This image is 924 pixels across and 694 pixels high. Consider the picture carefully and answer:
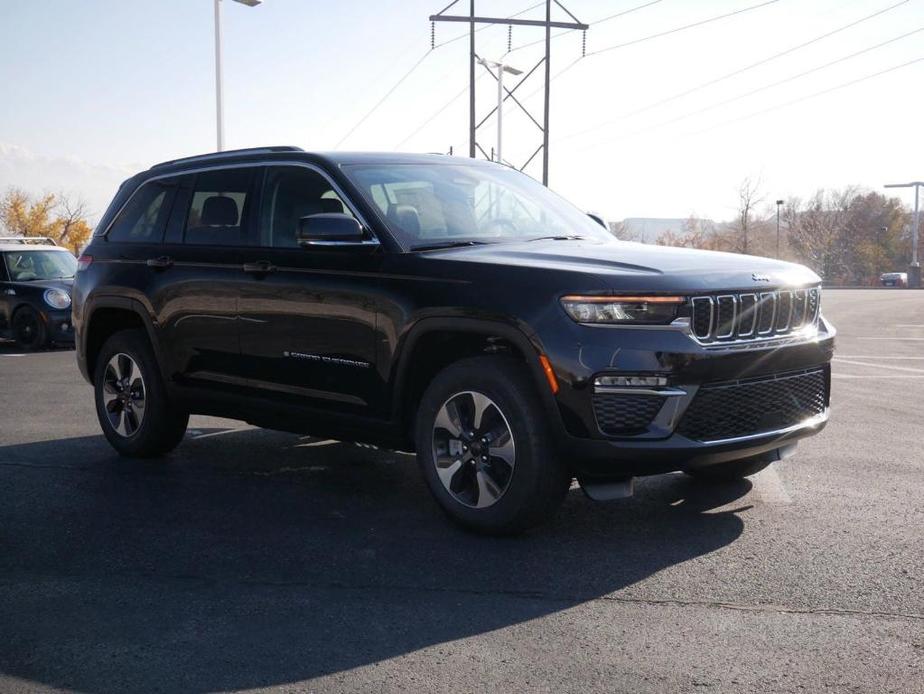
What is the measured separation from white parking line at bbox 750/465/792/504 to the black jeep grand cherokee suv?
0.16m

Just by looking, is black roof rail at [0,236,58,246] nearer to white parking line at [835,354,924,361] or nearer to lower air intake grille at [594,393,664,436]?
white parking line at [835,354,924,361]

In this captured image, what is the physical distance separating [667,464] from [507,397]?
0.78 metres

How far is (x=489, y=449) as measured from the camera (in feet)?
16.9

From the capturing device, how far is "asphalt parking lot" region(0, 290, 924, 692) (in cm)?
364

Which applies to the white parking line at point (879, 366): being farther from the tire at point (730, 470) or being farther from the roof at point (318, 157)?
the roof at point (318, 157)

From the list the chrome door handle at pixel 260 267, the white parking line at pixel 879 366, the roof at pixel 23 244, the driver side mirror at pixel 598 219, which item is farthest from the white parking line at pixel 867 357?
the roof at pixel 23 244

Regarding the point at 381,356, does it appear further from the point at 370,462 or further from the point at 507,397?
the point at 370,462

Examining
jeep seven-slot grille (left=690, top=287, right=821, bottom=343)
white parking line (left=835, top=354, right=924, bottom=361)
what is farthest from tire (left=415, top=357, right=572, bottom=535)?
white parking line (left=835, top=354, right=924, bottom=361)

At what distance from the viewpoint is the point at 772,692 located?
11.2ft

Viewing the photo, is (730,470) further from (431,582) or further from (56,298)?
(56,298)

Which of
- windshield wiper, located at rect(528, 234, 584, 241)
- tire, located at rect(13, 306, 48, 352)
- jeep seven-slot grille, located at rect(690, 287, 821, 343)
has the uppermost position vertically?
windshield wiper, located at rect(528, 234, 584, 241)

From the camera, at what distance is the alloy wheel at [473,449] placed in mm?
5105

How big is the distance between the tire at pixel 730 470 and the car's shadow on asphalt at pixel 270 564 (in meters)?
0.10

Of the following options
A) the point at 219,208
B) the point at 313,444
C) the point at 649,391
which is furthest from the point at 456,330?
the point at 313,444
